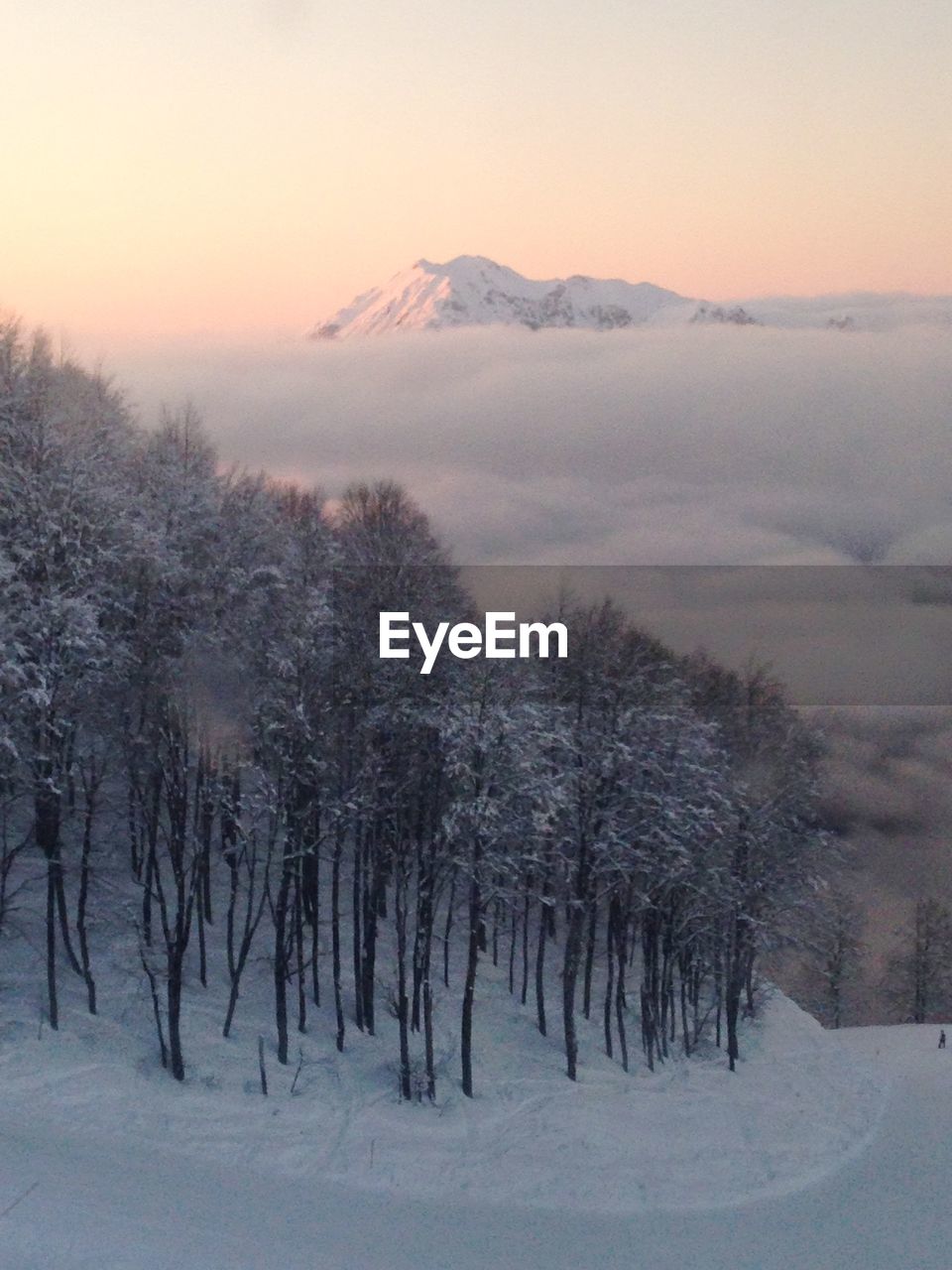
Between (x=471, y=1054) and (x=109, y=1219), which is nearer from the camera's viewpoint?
(x=109, y=1219)

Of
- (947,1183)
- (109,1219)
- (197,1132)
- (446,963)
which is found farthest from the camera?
(446,963)

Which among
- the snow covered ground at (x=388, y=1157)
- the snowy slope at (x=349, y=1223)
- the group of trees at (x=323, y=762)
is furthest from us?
the group of trees at (x=323, y=762)

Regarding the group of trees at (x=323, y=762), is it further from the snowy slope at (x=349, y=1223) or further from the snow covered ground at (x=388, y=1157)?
the snowy slope at (x=349, y=1223)

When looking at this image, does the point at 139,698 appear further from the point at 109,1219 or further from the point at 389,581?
the point at 109,1219

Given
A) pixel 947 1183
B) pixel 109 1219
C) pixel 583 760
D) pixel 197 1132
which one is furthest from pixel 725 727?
pixel 109 1219

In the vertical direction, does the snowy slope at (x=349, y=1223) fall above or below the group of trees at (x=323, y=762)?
below

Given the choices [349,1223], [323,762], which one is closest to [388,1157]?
[349,1223]

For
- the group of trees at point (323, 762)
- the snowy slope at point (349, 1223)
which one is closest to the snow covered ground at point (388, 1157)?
the snowy slope at point (349, 1223)

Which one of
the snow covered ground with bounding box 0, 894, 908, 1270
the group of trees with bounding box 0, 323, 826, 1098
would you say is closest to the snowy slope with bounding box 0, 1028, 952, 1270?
the snow covered ground with bounding box 0, 894, 908, 1270
